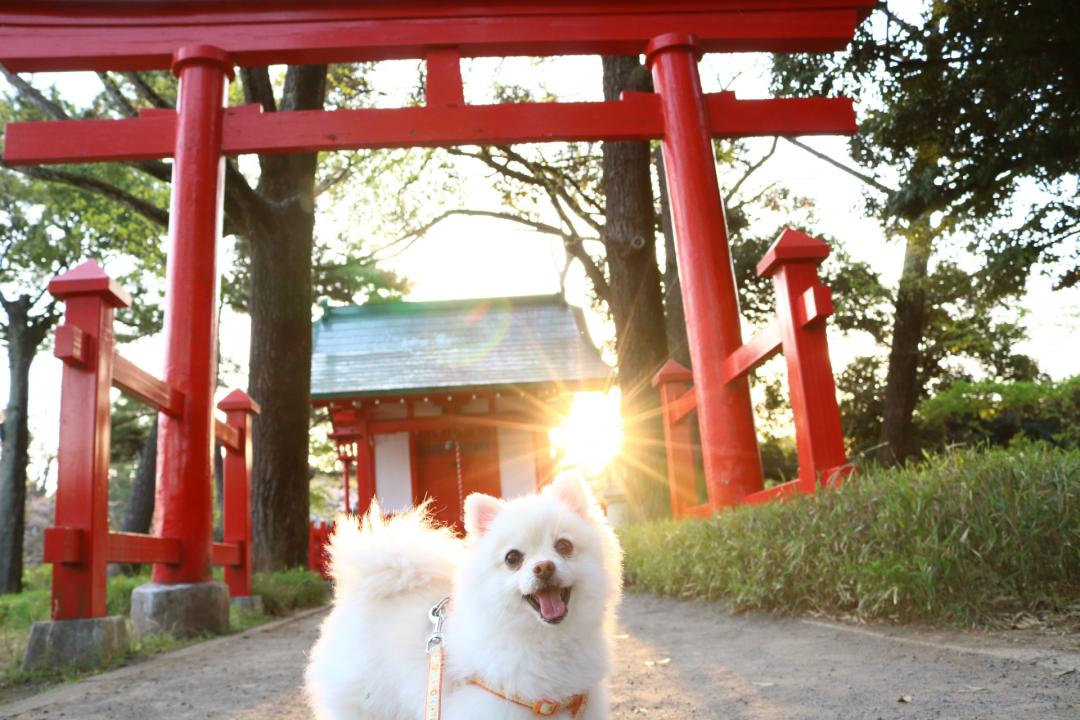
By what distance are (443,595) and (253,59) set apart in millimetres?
5992

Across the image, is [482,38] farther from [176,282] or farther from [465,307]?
[465,307]

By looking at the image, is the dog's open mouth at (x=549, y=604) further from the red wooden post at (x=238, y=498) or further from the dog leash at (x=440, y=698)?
the red wooden post at (x=238, y=498)

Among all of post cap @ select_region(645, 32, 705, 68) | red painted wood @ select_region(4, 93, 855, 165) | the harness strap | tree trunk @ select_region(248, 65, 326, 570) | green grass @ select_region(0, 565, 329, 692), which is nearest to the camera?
the harness strap

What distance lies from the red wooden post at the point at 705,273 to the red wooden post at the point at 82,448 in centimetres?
424

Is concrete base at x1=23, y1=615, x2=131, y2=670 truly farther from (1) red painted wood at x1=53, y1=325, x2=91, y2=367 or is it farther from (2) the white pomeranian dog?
(2) the white pomeranian dog

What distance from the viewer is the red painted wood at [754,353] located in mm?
5781

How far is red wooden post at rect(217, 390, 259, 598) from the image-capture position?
298 inches

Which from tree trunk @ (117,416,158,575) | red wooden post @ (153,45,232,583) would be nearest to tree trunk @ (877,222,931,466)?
red wooden post @ (153,45,232,583)

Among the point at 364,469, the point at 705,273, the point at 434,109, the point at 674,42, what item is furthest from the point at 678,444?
the point at 364,469

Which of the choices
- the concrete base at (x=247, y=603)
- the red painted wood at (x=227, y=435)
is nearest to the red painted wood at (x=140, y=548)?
the red painted wood at (x=227, y=435)

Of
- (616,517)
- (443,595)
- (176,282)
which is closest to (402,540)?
(443,595)

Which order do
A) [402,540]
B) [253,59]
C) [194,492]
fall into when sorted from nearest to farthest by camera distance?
[402,540] → [194,492] → [253,59]

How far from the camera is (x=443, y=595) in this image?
264 cm

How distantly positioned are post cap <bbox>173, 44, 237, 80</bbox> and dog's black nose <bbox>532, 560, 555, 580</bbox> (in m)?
6.12
